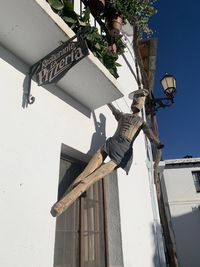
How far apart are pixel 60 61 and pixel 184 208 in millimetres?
14482

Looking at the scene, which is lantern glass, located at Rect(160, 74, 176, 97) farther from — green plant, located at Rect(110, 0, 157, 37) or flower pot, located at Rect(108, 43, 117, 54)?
flower pot, located at Rect(108, 43, 117, 54)

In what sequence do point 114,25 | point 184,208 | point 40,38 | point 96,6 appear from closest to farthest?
Answer: point 40,38 → point 96,6 → point 114,25 → point 184,208

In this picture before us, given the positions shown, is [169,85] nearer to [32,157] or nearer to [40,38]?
[40,38]

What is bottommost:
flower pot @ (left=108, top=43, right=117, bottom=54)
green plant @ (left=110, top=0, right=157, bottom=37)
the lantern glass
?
flower pot @ (left=108, top=43, right=117, bottom=54)

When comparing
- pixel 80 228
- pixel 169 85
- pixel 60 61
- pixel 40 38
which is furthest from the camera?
pixel 169 85

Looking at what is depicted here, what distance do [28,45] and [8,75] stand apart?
32 centimetres

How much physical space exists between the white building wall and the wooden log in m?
0.13

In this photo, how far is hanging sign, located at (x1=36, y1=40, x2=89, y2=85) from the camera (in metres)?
1.66

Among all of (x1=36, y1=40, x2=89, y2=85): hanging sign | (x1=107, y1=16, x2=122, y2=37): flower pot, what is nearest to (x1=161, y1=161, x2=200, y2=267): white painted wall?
(x1=107, y1=16, x2=122, y2=37): flower pot

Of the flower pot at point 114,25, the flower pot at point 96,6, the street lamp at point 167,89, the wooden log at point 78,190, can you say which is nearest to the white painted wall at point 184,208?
the street lamp at point 167,89

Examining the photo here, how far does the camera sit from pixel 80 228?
7.32ft

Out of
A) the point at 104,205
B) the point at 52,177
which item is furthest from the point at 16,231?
the point at 104,205

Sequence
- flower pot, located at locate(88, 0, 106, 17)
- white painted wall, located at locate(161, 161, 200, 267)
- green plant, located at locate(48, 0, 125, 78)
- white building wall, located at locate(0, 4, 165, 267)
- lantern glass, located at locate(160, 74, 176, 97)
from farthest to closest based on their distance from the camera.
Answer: white painted wall, located at locate(161, 161, 200, 267)
lantern glass, located at locate(160, 74, 176, 97)
flower pot, located at locate(88, 0, 106, 17)
green plant, located at locate(48, 0, 125, 78)
white building wall, located at locate(0, 4, 165, 267)

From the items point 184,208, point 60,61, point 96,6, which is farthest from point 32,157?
point 184,208
